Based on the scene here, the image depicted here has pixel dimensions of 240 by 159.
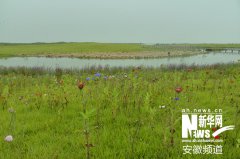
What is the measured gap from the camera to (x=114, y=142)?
245 cm

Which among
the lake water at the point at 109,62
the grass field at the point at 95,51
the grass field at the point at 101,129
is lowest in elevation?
the grass field at the point at 101,129

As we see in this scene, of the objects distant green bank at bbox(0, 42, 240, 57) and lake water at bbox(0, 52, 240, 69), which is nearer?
lake water at bbox(0, 52, 240, 69)

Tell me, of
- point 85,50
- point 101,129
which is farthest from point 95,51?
point 101,129

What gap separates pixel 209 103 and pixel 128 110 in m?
1.83

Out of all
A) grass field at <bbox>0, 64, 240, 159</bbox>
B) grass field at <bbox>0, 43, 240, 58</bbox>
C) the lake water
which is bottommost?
grass field at <bbox>0, 64, 240, 159</bbox>

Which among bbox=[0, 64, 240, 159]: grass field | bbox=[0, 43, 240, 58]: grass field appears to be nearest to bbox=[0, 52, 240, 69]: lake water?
bbox=[0, 43, 240, 58]: grass field

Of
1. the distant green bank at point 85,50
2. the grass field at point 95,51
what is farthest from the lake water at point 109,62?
the distant green bank at point 85,50

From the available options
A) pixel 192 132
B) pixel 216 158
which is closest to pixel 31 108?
pixel 192 132

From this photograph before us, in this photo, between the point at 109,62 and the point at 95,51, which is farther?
the point at 95,51

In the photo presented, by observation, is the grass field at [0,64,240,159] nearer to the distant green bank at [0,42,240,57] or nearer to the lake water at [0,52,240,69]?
the lake water at [0,52,240,69]

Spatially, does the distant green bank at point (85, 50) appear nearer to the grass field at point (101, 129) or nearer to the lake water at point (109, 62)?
the lake water at point (109, 62)

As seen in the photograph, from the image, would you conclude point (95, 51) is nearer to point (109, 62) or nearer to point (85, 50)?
point (85, 50)

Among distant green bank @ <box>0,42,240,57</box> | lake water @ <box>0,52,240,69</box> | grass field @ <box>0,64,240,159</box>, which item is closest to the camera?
grass field @ <box>0,64,240,159</box>

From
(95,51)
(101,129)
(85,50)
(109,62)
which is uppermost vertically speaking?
(85,50)
